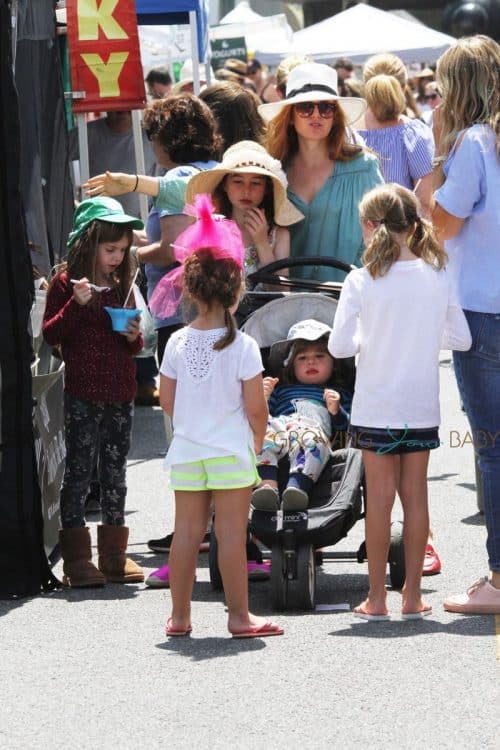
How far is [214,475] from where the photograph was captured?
5.75m

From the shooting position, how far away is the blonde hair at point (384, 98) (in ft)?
35.6

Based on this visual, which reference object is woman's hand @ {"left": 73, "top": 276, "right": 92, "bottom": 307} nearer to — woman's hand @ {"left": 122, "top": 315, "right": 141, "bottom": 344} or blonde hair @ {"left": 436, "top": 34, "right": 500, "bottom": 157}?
woman's hand @ {"left": 122, "top": 315, "right": 141, "bottom": 344}

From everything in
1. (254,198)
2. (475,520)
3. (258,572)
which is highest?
(254,198)

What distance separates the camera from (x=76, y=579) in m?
6.72

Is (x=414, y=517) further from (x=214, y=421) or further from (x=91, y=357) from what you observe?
(x=91, y=357)

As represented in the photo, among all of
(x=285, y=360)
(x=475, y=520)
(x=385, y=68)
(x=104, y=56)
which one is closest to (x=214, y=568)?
(x=285, y=360)

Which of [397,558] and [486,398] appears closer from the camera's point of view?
[486,398]

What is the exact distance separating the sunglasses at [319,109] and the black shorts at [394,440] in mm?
1874

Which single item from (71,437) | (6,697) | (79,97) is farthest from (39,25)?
(6,697)

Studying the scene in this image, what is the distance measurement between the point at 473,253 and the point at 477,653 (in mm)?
1528

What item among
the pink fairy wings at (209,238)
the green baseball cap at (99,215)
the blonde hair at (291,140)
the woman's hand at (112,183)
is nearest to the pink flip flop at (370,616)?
the pink fairy wings at (209,238)

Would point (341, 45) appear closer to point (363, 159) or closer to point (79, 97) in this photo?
point (79, 97)

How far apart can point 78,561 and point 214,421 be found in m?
1.34

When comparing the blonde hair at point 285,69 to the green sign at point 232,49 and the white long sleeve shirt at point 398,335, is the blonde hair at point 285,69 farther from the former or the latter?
the green sign at point 232,49
